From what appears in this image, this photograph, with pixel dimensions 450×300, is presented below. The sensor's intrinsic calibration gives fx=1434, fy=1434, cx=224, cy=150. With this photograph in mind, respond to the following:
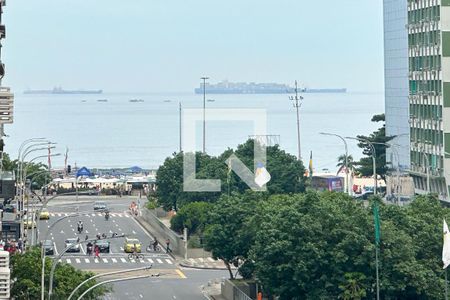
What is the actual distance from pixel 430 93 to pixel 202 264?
22095 mm

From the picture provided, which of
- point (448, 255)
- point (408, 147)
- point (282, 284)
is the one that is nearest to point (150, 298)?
point (282, 284)

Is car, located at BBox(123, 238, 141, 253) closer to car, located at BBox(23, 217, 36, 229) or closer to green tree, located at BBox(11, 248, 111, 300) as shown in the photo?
car, located at BBox(23, 217, 36, 229)

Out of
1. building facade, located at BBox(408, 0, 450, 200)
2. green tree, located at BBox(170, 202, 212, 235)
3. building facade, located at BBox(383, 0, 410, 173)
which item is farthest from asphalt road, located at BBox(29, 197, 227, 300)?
building facade, located at BBox(383, 0, 410, 173)

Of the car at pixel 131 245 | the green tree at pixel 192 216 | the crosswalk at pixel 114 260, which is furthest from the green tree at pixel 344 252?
the green tree at pixel 192 216

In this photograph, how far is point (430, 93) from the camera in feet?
349

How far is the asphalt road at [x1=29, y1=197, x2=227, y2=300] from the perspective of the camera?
83562mm

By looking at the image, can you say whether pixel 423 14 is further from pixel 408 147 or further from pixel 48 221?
pixel 48 221

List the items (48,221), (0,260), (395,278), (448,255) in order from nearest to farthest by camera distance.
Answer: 1. (0,260)
2. (448,255)
3. (395,278)
4. (48,221)

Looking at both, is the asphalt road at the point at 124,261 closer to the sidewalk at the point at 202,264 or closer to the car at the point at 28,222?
the sidewalk at the point at 202,264

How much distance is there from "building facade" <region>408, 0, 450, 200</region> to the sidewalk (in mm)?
15571

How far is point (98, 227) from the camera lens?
121688mm

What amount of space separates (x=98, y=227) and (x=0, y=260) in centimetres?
7366

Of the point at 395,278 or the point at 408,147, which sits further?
the point at 408,147

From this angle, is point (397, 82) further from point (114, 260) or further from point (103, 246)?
point (114, 260)
